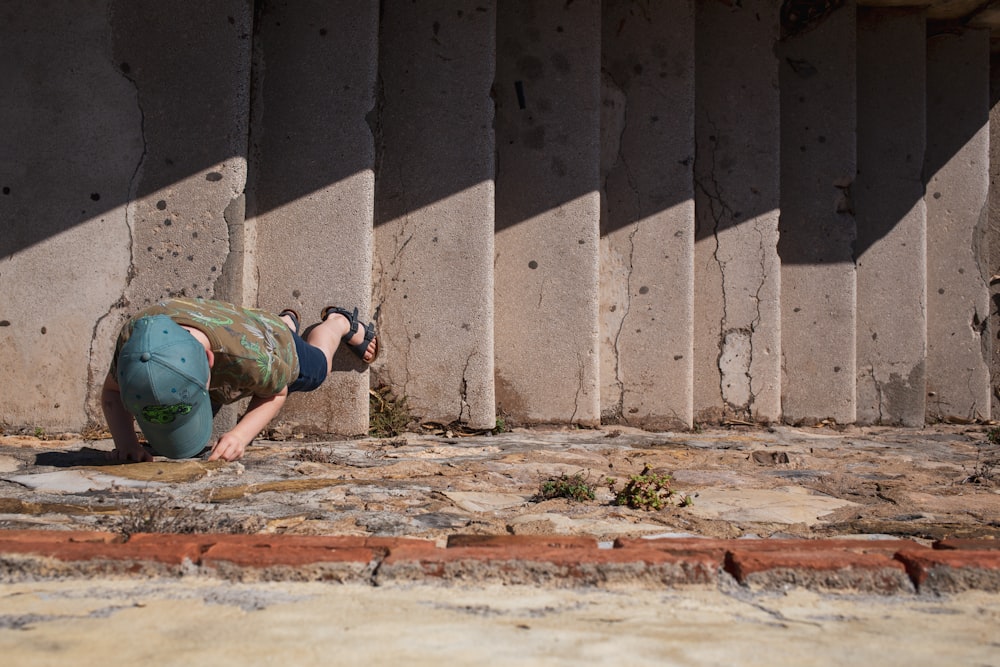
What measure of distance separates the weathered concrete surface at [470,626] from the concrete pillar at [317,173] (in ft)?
7.67

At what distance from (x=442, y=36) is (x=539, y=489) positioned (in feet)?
8.42

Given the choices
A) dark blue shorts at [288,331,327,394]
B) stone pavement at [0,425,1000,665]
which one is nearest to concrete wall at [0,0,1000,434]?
dark blue shorts at [288,331,327,394]

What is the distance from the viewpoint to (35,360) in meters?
3.63

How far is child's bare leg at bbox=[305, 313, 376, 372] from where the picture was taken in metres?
3.63

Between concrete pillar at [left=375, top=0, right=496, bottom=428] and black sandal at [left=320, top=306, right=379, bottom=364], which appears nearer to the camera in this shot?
black sandal at [left=320, top=306, right=379, bottom=364]

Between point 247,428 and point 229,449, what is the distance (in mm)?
163

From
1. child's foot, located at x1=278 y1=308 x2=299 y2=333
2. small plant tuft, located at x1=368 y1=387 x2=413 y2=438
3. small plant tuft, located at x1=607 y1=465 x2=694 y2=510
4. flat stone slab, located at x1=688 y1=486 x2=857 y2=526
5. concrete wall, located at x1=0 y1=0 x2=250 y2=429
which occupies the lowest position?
flat stone slab, located at x1=688 y1=486 x2=857 y2=526

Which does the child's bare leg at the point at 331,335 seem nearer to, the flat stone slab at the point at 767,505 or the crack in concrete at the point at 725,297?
the flat stone slab at the point at 767,505

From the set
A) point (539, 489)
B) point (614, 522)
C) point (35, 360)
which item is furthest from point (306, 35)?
point (614, 522)

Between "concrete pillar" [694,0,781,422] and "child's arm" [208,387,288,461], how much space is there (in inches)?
101

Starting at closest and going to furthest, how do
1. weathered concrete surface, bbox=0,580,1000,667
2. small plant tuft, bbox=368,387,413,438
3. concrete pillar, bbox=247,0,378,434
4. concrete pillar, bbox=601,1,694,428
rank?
weathered concrete surface, bbox=0,580,1000,667, concrete pillar, bbox=247,0,378,434, small plant tuft, bbox=368,387,413,438, concrete pillar, bbox=601,1,694,428

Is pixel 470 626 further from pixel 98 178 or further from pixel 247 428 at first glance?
pixel 98 178

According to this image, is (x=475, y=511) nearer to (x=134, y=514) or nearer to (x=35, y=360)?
(x=134, y=514)

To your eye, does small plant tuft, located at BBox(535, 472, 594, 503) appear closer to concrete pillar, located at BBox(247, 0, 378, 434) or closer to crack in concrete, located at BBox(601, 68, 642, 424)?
concrete pillar, located at BBox(247, 0, 378, 434)
